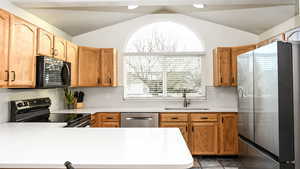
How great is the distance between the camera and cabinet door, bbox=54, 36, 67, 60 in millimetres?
2953

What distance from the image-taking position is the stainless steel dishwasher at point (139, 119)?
3.65m

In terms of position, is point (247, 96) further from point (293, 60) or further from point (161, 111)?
point (161, 111)

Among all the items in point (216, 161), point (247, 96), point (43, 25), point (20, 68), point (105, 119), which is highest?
point (43, 25)

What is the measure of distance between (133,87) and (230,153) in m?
2.11

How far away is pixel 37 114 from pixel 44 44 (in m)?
0.95

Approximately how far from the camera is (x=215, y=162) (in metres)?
3.58

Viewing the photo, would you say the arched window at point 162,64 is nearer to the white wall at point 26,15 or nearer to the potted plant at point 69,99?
the potted plant at point 69,99

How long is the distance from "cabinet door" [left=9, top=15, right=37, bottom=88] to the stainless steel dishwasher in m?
1.59

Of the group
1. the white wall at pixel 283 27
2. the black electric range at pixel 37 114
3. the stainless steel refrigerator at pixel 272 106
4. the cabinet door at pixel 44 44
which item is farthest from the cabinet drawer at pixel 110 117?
the white wall at pixel 283 27

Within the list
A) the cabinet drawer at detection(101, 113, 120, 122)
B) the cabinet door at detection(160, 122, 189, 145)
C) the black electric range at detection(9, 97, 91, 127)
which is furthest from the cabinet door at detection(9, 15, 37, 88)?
the cabinet door at detection(160, 122, 189, 145)

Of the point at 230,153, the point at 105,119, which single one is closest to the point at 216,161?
the point at 230,153

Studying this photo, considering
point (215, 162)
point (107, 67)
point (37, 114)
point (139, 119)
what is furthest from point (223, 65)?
point (37, 114)

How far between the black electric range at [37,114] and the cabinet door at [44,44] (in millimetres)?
652

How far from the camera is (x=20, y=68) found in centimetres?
223
